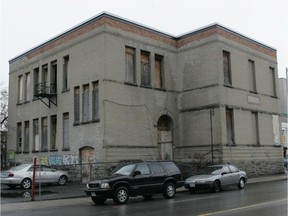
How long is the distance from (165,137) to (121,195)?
15461mm

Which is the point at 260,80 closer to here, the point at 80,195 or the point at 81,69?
the point at 81,69

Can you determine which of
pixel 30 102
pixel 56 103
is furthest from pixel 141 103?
pixel 30 102

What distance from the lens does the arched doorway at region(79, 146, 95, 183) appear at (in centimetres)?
2683

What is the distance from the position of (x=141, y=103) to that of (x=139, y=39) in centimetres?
476

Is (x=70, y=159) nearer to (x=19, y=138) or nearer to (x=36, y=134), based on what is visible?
(x=36, y=134)

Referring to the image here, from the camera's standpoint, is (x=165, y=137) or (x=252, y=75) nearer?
(x=165, y=137)

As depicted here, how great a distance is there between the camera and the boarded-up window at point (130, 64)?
2884 centimetres

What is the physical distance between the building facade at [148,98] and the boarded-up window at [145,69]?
12 centimetres

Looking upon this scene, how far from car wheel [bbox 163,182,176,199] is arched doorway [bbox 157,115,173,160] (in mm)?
12751

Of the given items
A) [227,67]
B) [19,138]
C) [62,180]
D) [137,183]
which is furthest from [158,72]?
[137,183]

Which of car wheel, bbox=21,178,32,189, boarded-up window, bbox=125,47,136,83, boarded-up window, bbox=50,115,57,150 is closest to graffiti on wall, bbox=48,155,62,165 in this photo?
boarded-up window, bbox=50,115,57,150

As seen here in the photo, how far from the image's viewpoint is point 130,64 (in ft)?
95.5

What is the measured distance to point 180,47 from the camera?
107ft

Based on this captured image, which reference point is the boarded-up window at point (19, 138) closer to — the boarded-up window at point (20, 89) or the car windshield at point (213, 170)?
the boarded-up window at point (20, 89)
